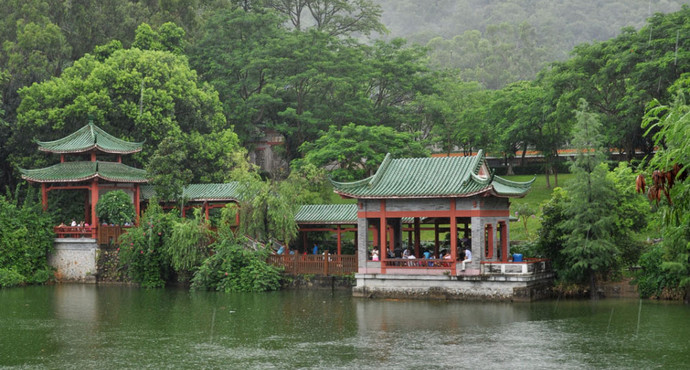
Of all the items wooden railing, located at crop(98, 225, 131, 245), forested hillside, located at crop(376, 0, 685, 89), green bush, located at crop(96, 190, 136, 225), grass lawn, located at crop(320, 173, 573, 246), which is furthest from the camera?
forested hillside, located at crop(376, 0, 685, 89)

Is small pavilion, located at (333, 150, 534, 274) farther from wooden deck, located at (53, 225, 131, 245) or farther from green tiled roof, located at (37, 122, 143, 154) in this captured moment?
green tiled roof, located at (37, 122, 143, 154)

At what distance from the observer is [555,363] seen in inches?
781

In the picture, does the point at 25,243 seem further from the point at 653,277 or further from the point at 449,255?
the point at 653,277

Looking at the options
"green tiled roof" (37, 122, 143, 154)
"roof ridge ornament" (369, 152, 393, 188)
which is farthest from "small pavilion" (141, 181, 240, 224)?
"roof ridge ornament" (369, 152, 393, 188)

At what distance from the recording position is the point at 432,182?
3291 centimetres

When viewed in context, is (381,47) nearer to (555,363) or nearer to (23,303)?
(23,303)

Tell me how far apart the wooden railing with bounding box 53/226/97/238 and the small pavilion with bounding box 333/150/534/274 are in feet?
43.1

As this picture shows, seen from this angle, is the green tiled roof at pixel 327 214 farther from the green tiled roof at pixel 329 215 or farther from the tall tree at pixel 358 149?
the tall tree at pixel 358 149

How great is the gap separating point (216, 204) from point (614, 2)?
11767 centimetres

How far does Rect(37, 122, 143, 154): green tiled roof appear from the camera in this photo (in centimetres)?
4194

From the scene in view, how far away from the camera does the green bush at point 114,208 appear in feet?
132

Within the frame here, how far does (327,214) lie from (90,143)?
12338mm

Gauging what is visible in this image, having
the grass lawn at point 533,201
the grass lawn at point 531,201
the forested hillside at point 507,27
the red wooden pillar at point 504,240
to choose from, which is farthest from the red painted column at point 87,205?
the forested hillside at point 507,27

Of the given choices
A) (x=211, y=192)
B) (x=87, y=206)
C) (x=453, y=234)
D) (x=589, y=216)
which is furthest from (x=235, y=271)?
(x=589, y=216)
